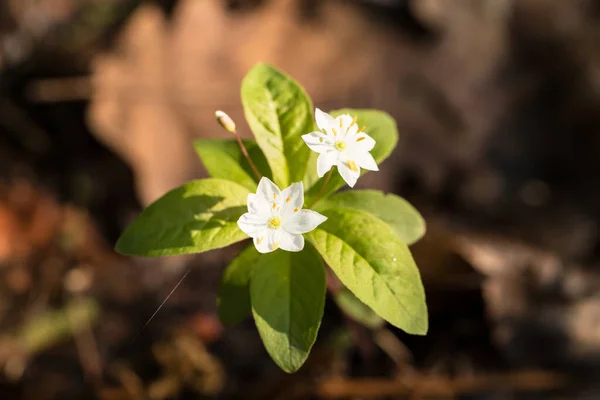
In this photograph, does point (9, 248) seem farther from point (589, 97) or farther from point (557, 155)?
point (589, 97)

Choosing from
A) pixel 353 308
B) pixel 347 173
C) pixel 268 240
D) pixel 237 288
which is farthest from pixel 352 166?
pixel 353 308

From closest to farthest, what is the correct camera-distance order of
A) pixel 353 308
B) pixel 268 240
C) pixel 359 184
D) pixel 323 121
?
pixel 268 240 → pixel 323 121 → pixel 353 308 → pixel 359 184

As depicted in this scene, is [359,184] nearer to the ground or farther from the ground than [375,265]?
nearer to the ground

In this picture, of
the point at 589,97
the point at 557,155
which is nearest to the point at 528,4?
the point at 589,97

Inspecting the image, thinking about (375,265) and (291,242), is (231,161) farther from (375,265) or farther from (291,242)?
(375,265)

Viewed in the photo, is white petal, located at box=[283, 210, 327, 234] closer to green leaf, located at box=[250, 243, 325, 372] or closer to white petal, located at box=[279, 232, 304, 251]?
white petal, located at box=[279, 232, 304, 251]

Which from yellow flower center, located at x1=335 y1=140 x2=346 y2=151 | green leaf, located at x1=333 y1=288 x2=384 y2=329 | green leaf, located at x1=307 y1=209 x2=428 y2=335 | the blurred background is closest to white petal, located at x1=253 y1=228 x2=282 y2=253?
green leaf, located at x1=307 y1=209 x2=428 y2=335

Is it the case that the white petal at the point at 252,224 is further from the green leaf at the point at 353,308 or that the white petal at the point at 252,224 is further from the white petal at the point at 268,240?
the green leaf at the point at 353,308

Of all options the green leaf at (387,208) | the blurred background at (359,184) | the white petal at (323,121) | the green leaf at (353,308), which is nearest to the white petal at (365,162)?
the white petal at (323,121)
